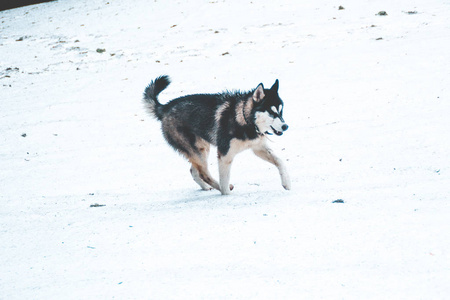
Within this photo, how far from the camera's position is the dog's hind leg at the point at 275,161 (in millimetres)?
5035

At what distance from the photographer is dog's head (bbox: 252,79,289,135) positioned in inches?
195

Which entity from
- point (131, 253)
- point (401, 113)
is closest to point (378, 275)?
point (131, 253)

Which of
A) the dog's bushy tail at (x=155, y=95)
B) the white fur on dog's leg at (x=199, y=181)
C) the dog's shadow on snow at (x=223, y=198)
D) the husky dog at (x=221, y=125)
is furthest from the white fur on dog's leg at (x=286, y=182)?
the dog's bushy tail at (x=155, y=95)

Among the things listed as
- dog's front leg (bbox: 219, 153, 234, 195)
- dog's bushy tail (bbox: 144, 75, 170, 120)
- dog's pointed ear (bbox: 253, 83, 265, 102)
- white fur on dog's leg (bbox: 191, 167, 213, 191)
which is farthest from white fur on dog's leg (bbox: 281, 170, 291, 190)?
dog's bushy tail (bbox: 144, 75, 170, 120)

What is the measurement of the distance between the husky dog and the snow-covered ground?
35cm

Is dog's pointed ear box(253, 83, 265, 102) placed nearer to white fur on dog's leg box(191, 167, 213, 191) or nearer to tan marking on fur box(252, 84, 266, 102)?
tan marking on fur box(252, 84, 266, 102)

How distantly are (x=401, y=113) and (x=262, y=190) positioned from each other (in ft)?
11.7

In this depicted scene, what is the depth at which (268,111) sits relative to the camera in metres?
Result: 4.96

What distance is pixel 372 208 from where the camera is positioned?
3855mm

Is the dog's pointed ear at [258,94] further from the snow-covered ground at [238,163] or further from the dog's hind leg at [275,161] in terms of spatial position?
the snow-covered ground at [238,163]

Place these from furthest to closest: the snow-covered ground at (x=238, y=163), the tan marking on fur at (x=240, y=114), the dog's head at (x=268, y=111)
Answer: the tan marking on fur at (x=240, y=114) < the dog's head at (x=268, y=111) < the snow-covered ground at (x=238, y=163)

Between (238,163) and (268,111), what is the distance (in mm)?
1949

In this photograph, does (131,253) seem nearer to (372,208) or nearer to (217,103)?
(372,208)

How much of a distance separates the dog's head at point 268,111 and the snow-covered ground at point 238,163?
749 millimetres
